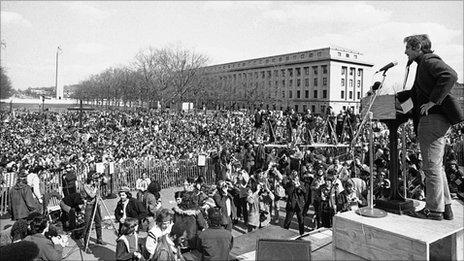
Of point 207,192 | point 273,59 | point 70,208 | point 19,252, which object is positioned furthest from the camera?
point 273,59

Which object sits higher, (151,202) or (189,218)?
(189,218)

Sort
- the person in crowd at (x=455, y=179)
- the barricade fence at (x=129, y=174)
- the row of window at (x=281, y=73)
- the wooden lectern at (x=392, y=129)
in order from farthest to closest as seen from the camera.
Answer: the row of window at (x=281, y=73)
the barricade fence at (x=129, y=174)
the person in crowd at (x=455, y=179)
the wooden lectern at (x=392, y=129)

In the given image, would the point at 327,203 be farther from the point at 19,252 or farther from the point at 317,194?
the point at 19,252

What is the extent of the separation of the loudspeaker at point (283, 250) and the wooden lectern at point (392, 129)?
115cm

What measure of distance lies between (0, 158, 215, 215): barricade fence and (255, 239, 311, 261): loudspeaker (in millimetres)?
10910

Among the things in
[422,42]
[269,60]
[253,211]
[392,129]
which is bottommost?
[253,211]

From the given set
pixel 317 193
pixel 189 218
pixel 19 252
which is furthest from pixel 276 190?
pixel 19 252

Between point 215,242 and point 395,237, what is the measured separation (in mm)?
2804

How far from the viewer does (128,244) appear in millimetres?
6195

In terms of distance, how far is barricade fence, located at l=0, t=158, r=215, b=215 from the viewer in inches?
516

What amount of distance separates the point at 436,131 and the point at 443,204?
2.61 feet

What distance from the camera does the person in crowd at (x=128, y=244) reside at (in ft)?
19.9

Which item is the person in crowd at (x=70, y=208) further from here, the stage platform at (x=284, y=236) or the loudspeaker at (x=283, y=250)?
the loudspeaker at (x=283, y=250)

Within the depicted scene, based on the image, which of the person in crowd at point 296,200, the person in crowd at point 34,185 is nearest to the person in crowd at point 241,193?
the person in crowd at point 296,200
